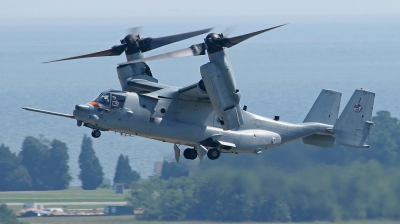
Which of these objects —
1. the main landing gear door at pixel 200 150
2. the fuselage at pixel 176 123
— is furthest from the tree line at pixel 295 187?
the main landing gear door at pixel 200 150

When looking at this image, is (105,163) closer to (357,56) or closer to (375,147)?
A: (375,147)

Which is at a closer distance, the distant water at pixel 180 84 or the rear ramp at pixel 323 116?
the rear ramp at pixel 323 116

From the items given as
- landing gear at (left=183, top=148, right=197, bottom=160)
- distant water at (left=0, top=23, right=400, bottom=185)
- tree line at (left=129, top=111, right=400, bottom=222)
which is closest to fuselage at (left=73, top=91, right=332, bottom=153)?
landing gear at (left=183, top=148, right=197, bottom=160)

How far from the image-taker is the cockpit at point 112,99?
30328mm

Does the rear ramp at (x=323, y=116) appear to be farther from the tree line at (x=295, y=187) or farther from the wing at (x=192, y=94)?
the tree line at (x=295, y=187)

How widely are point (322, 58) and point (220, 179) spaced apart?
14464 cm

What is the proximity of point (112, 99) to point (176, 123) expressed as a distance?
261cm

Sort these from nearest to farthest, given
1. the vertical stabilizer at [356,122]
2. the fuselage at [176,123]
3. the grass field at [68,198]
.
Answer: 1. the fuselage at [176,123]
2. the vertical stabilizer at [356,122]
3. the grass field at [68,198]

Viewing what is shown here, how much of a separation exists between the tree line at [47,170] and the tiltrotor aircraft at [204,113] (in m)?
45.9

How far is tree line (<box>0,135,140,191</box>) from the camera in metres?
81.1

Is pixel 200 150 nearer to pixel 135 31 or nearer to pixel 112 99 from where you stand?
pixel 112 99

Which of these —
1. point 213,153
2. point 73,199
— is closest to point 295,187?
point 213,153

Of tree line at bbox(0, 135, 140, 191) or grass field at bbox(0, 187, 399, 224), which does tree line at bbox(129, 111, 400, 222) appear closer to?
grass field at bbox(0, 187, 399, 224)

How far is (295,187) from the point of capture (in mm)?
49406
